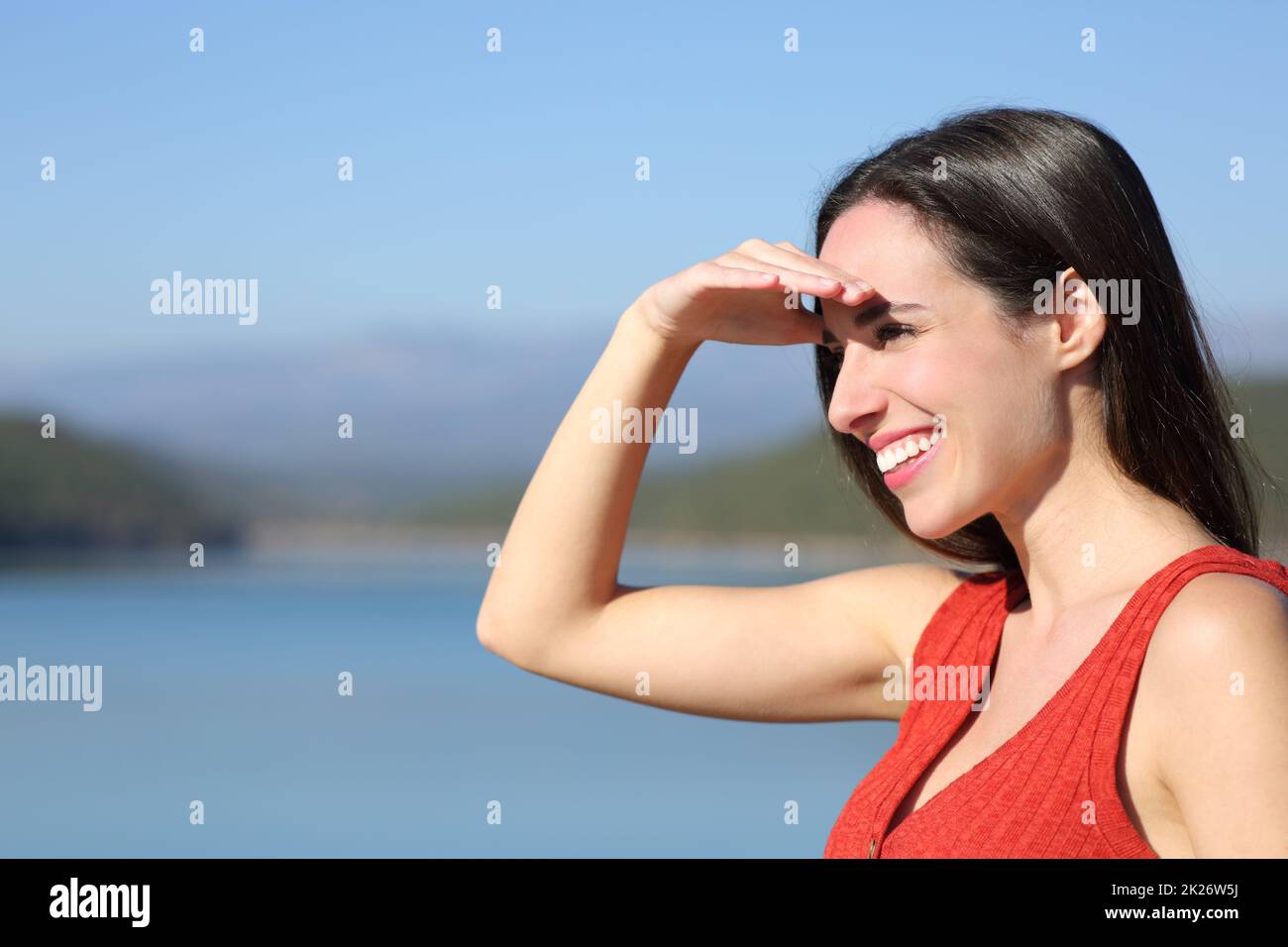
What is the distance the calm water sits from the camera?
21.8 ft

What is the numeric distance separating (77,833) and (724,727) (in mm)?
5156

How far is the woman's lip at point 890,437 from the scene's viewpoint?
1.86m

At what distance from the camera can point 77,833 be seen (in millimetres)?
6637

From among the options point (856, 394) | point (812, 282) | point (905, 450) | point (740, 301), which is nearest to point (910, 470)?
point (905, 450)

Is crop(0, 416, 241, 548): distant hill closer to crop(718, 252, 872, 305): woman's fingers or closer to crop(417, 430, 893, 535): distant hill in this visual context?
crop(417, 430, 893, 535): distant hill

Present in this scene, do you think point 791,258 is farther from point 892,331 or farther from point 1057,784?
point 1057,784

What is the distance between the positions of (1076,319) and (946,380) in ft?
0.64

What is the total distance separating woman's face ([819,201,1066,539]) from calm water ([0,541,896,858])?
14.6ft

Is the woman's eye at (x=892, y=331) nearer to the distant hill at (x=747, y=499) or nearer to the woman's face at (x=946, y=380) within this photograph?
the woman's face at (x=946, y=380)

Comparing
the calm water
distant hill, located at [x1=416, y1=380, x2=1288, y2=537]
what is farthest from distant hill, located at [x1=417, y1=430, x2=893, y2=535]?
the calm water

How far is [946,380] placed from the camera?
1.80 meters

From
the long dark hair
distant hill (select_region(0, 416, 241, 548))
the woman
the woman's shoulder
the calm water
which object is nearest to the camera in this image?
the woman's shoulder

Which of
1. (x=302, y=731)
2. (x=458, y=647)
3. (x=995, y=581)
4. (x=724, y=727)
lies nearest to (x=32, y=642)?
(x=458, y=647)

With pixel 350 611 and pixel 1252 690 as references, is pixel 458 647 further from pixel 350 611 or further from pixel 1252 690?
pixel 1252 690
